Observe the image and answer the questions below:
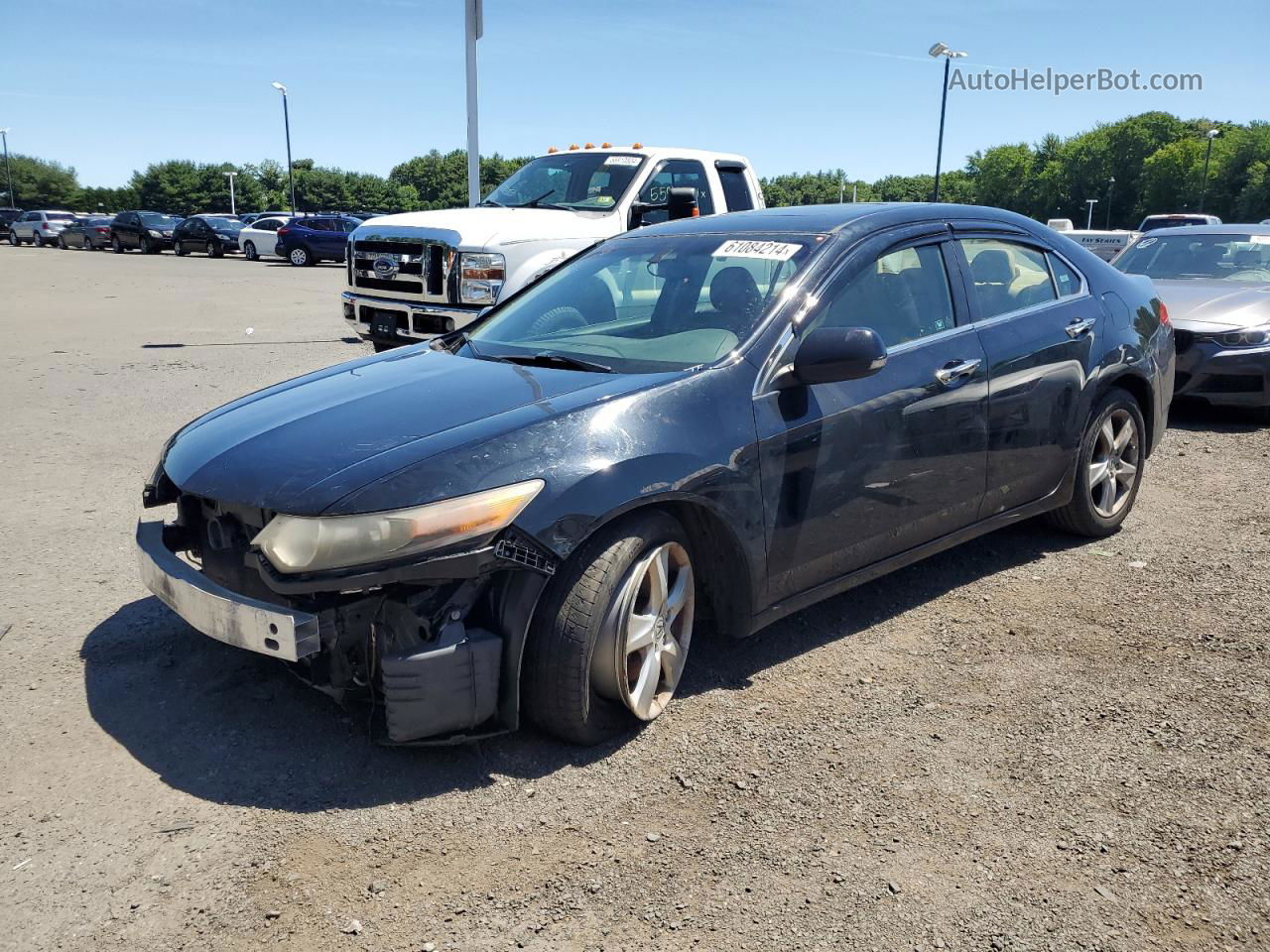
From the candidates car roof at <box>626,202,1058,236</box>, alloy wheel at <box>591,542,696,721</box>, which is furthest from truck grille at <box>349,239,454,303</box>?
alloy wheel at <box>591,542,696,721</box>

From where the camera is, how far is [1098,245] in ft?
105

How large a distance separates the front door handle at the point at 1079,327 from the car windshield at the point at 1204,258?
17.1ft

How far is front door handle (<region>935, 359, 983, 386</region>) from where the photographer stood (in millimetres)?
4117

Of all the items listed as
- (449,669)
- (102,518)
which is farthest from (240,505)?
(102,518)

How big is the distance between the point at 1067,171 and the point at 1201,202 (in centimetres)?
2968

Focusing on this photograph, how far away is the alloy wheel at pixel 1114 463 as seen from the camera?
16.8 ft

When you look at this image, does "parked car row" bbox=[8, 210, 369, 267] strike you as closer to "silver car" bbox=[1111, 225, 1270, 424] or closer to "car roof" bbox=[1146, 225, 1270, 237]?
"car roof" bbox=[1146, 225, 1270, 237]

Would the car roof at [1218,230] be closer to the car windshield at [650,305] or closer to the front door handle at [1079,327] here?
the front door handle at [1079,327]

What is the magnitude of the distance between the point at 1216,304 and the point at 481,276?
584 centimetres

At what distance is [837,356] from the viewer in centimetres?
351

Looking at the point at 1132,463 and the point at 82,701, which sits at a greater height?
the point at 1132,463

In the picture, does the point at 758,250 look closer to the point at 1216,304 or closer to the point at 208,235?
the point at 1216,304

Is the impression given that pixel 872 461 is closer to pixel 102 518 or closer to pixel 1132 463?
pixel 1132 463

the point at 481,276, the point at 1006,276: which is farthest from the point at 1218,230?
the point at 481,276
